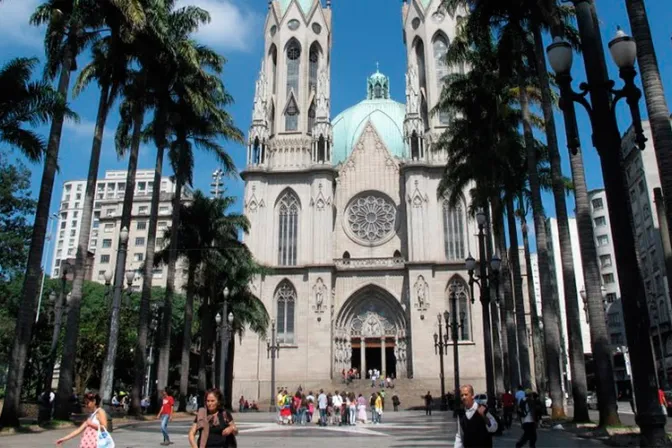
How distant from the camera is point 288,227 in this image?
45.9 metres

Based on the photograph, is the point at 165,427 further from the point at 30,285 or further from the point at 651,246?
the point at 651,246

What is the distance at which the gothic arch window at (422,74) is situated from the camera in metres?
48.7

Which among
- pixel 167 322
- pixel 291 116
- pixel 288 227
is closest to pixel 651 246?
pixel 288 227

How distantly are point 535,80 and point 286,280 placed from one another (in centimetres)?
2631

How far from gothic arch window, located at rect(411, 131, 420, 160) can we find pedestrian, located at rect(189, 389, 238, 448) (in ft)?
135

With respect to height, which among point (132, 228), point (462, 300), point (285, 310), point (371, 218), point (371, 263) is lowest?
point (285, 310)

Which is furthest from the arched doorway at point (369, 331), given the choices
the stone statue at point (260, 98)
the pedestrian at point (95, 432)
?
the pedestrian at point (95, 432)

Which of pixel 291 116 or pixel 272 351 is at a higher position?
pixel 291 116

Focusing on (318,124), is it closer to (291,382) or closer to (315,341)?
(315,341)

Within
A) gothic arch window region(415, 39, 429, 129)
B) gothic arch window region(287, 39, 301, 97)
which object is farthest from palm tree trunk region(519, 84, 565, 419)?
gothic arch window region(287, 39, 301, 97)

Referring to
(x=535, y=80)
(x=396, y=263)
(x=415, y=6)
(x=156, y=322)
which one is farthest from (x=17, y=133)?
(x=415, y=6)

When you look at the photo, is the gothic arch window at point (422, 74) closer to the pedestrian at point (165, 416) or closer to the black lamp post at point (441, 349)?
the black lamp post at point (441, 349)

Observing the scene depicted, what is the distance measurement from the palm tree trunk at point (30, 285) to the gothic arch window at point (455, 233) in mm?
30846

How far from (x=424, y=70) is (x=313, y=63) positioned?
9.53 m
